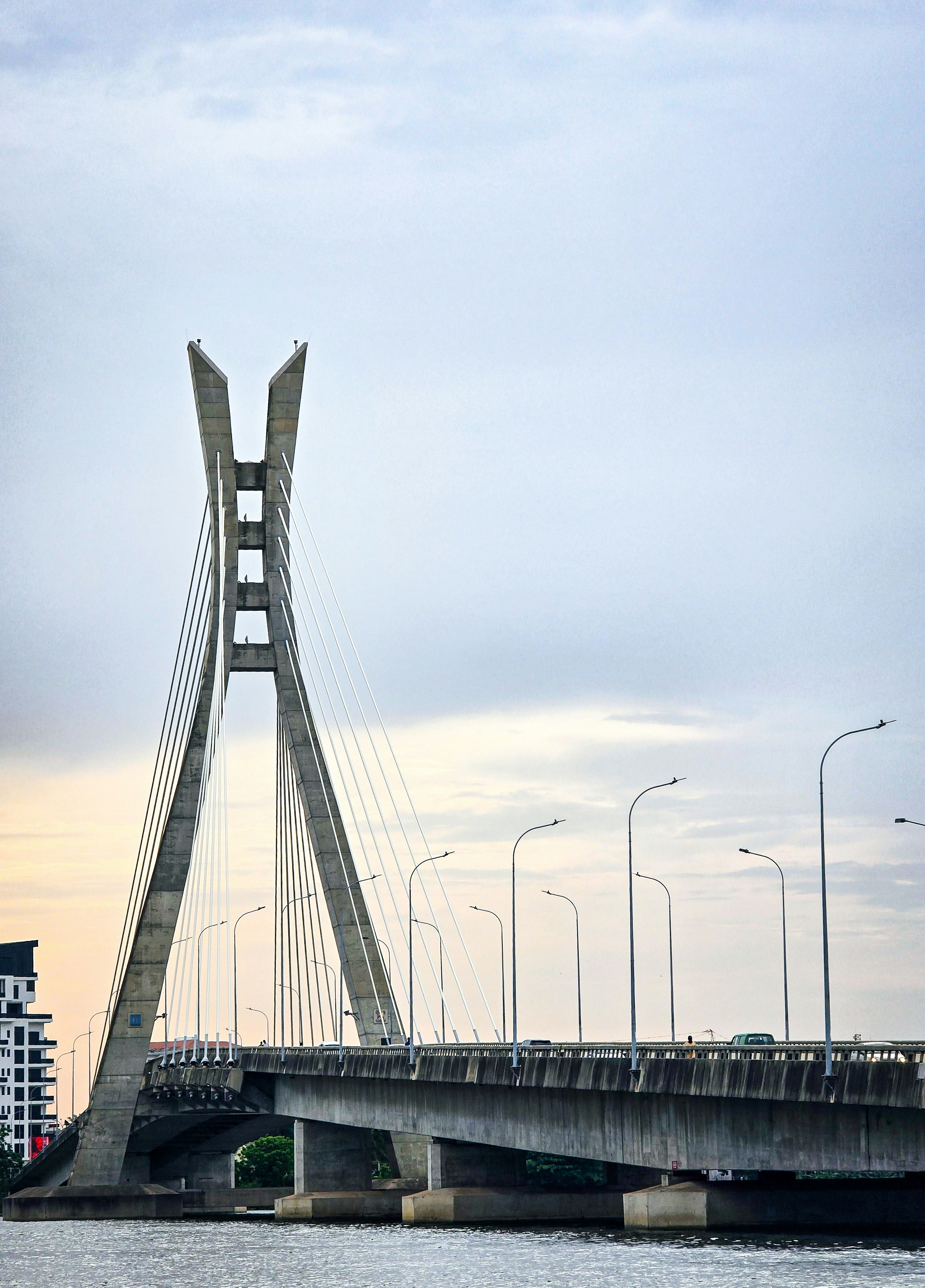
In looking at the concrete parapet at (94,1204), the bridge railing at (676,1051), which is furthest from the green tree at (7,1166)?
the bridge railing at (676,1051)

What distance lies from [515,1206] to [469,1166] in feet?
6.64

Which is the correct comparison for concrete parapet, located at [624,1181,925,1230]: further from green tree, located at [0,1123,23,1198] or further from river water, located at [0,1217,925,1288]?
green tree, located at [0,1123,23,1198]

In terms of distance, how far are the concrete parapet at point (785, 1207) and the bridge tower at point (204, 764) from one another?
25.0 metres

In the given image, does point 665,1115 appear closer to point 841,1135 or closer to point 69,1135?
point 841,1135

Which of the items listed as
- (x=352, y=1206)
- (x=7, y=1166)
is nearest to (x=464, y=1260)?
(x=352, y=1206)

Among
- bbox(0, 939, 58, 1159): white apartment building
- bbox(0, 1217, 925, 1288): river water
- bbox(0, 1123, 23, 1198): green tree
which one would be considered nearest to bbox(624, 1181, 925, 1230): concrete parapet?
bbox(0, 1217, 925, 1288): river water

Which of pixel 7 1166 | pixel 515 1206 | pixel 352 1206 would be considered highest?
pixel 515 1206

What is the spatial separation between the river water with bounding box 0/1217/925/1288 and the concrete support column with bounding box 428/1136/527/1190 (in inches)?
64.9

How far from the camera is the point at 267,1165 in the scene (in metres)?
132

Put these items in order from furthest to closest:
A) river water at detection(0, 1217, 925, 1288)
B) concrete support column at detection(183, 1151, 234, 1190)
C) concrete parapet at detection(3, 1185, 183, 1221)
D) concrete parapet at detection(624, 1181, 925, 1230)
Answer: concrete support column at detection(183, 1151, 234, 1190), concrete parapet at detection(3, 1185, 183, 1221), concrete parapet at detection(624, 1181, 925, 1230), river water at detection(0, 1217, 925, 1288)

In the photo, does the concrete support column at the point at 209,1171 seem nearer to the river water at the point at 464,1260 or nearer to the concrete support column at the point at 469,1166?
the river water at the point at 464,1260

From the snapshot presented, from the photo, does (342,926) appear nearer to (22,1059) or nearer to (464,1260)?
(464,1260)

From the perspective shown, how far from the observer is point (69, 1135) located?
3730 inches

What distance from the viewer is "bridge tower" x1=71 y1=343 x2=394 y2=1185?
76875mm
